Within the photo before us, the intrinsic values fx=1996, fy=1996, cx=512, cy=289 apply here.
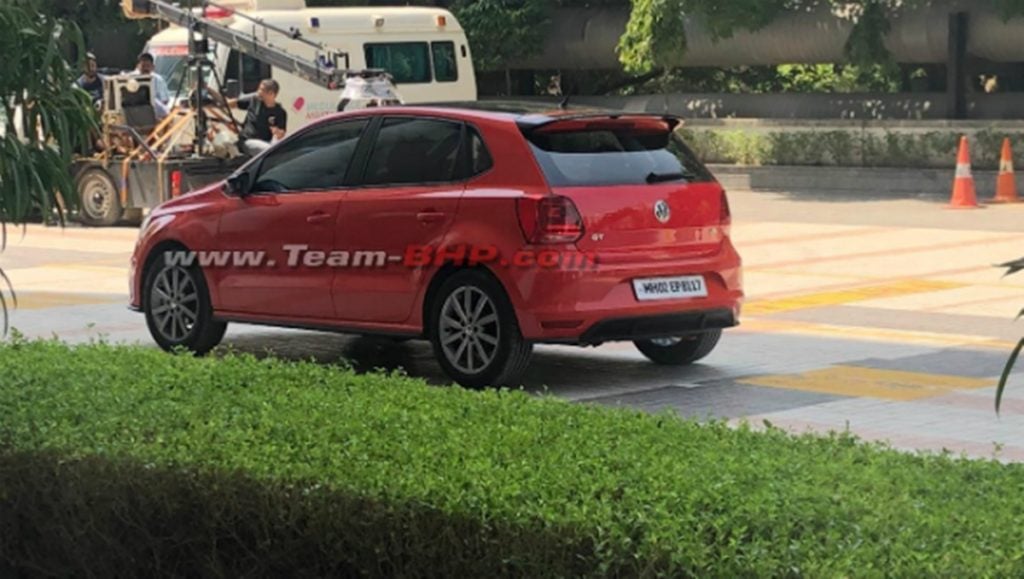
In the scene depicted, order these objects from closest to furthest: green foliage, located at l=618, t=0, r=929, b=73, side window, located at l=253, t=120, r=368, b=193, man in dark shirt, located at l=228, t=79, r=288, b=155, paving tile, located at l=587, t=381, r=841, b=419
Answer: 1. paving tile, located at l=587, t=381, r=841, b=419
2. side window, located at l=253, t=120, r=368, b=193
3. man in dark shirt, located at l=228, t=79, r=288, b=155
4. green foliage, located at l=618, t=0, r=929, b=73

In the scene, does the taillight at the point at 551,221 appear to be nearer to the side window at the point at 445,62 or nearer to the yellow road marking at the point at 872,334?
the yellow road marking at the point at 872,334

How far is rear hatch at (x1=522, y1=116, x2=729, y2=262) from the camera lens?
10.9 metres

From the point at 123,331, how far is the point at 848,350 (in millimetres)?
4939

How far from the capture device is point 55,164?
6.14 meters

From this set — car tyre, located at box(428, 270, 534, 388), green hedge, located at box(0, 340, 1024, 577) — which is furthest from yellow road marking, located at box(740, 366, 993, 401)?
green hedge, located at box(0, 340, 1024, 577)

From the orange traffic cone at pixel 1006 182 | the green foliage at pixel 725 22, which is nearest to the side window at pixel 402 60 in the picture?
the green foliage at pixel 725 22

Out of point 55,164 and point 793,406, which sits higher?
point 55,164

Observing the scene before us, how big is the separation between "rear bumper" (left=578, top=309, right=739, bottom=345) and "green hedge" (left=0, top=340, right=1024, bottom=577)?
13.4 ft

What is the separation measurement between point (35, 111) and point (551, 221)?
4.98 m

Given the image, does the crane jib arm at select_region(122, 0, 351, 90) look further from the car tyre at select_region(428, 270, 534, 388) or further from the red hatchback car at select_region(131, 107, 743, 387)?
the car tyre at select_region(428, 270, 534, 388)

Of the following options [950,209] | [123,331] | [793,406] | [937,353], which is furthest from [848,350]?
[950,209]

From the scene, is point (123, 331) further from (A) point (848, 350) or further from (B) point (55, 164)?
(B) point (55, 164)

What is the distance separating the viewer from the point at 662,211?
439 inches

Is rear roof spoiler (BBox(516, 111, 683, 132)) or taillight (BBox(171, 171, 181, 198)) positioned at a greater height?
rear roof spoiler (BBox(516, 111, 683, 132))
